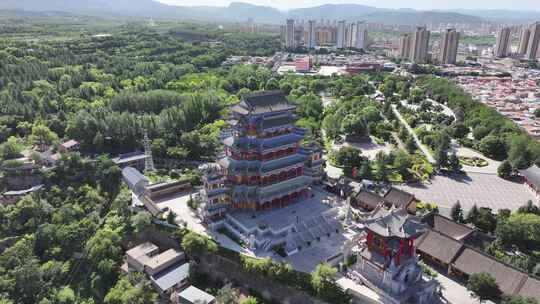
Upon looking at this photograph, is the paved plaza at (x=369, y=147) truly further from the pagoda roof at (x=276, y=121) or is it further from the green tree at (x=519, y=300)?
the green tree at (x=519, y=300)

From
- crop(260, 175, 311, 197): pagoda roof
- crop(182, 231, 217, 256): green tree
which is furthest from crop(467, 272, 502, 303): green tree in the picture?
crop(182, 231, 217, 256): green tree

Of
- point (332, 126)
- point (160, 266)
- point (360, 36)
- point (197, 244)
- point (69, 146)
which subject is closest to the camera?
point (197, 244)

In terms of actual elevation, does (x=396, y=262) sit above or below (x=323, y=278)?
above

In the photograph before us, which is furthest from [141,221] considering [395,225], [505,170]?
[505,170]

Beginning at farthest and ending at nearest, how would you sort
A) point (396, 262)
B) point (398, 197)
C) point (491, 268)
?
1. point (398, 197)
2. point (491, 268)
3. point (396, 262)

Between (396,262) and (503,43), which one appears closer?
(396,262)

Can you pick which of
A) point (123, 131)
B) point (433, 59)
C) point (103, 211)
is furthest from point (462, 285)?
point (433, 59)

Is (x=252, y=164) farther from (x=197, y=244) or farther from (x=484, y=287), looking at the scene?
(x=484, y=287)
